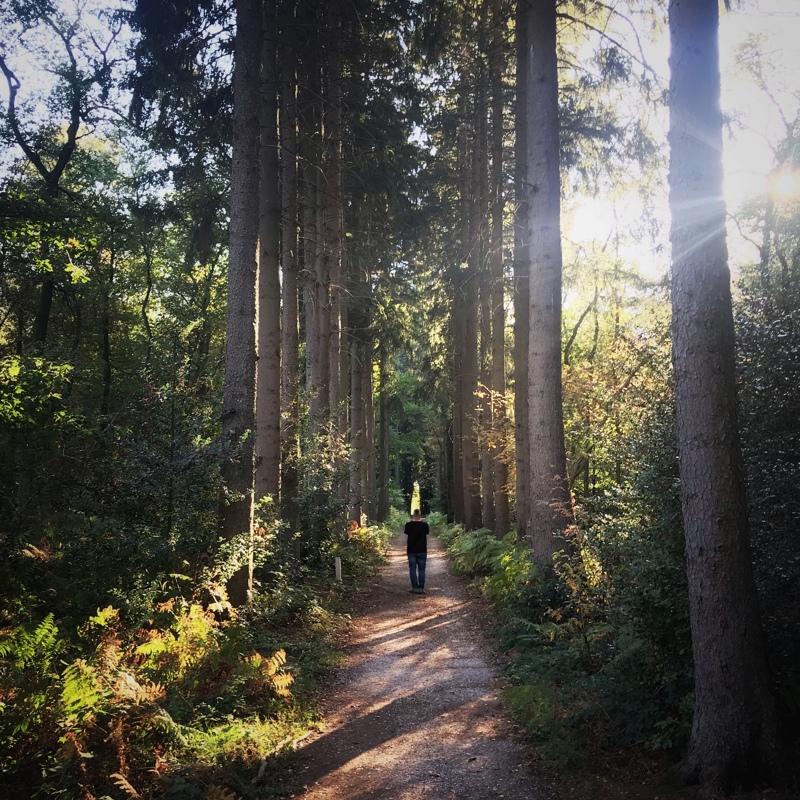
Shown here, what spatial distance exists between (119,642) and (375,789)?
2639 mm

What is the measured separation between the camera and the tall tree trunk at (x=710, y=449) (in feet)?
13.6

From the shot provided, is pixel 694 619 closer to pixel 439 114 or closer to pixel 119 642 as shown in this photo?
pixel 119 642

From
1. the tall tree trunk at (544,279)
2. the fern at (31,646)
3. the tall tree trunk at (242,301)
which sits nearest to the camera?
the fern at (31,646)

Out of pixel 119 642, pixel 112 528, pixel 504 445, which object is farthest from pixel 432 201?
pixel 119 642

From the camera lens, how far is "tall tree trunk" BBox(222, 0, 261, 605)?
8.30 meters

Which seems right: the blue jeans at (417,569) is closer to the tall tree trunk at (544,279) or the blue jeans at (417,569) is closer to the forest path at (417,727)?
the forest path at (417,727)

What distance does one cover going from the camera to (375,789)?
4.87 meters

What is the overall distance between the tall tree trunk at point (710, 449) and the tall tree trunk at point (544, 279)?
477 cm

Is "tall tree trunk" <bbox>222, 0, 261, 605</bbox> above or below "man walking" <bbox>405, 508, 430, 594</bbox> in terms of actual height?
above

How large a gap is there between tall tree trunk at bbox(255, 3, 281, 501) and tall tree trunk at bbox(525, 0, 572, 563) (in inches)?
174

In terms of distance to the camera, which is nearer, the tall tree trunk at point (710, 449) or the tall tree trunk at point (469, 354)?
the tall tree trunk at point (710, 449)

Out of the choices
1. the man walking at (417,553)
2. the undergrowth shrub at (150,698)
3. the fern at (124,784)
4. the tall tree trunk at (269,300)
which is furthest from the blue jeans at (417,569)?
the fern at (124,784)

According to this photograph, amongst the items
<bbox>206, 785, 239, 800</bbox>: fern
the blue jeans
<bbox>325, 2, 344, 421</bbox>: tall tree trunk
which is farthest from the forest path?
<bbox>325, 2, 344, 421</bbox>: tall tree trunk

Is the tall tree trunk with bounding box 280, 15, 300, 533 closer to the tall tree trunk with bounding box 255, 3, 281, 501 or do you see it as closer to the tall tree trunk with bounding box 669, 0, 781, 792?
the tall tree trunk with bounding box 255, 3, 281, 501
